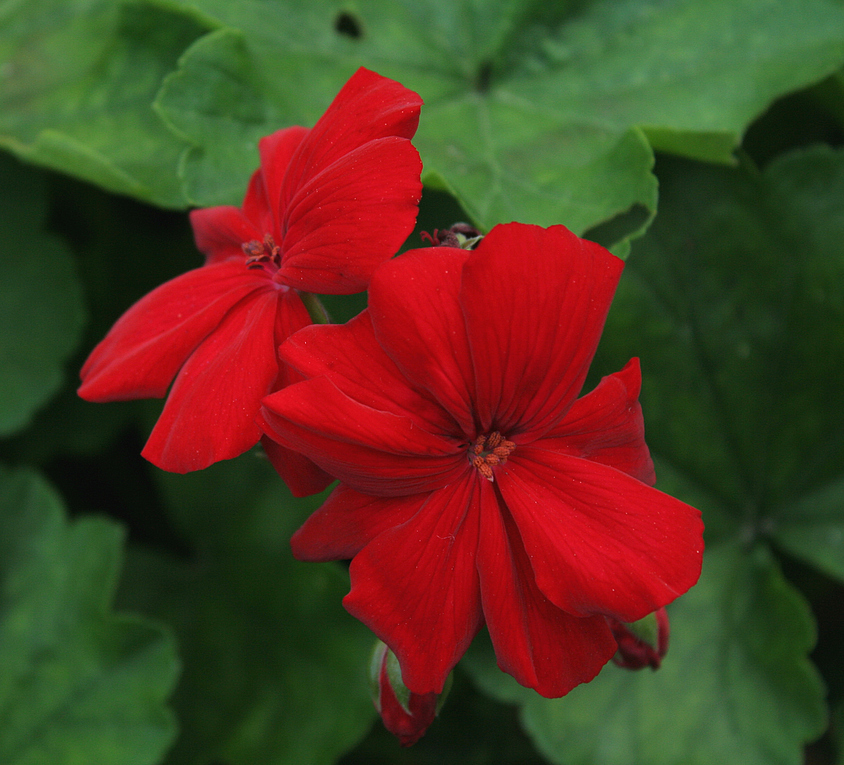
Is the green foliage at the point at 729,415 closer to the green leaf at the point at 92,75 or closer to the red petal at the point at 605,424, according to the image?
the red petal at the point at 605,424

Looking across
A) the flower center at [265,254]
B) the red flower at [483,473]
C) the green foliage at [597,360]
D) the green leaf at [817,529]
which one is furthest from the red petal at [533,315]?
the green leaf at [817,529]

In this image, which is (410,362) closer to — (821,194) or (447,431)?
(447,431)

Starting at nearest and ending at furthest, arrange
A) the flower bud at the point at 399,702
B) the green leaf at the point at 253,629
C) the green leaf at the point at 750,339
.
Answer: the flower bud at the point at 399,702 < the green leaf at the point at 750,339 < the green leaf at the point at 253,629

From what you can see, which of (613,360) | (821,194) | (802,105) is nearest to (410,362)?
(613,360)

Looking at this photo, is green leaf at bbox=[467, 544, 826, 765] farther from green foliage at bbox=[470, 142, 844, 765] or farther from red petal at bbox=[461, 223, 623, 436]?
red petal at bbox=[461, 223, 623, 436]

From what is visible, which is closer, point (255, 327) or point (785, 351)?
point (255, 327)

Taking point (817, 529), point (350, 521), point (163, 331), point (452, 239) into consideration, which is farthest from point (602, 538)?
point (817, 529)

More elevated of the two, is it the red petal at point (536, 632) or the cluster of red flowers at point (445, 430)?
the cluster of red flowers at point (445, 430)

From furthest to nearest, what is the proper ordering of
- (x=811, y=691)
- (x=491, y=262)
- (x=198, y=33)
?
(x=198, y=33) → (x=811, y=691) → (x=491, y=262)
